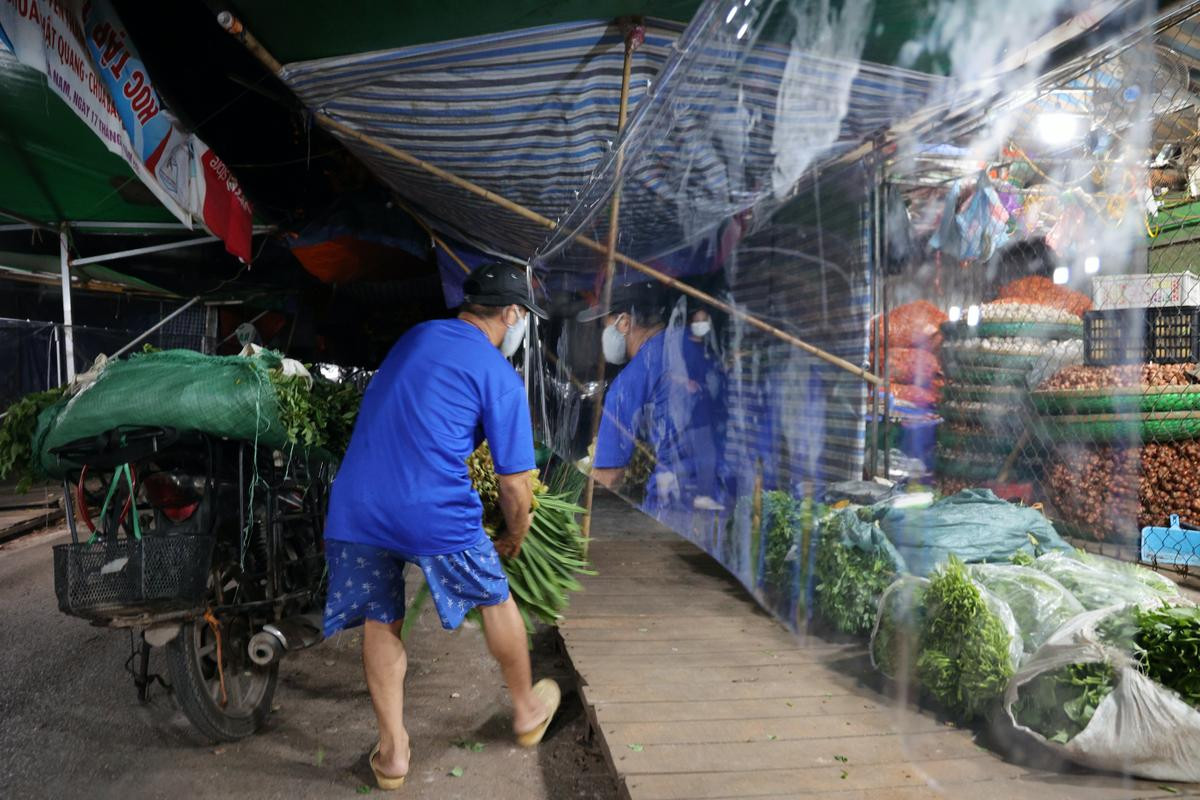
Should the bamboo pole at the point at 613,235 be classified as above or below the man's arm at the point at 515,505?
above

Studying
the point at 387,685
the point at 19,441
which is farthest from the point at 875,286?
the point at 19,441

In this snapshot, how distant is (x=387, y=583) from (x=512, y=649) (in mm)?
500

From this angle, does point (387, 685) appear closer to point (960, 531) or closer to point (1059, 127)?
point (960, 531)

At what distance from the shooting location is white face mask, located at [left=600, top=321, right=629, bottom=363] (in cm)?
375

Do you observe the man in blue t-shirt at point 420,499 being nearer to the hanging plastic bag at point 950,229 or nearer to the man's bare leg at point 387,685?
the man's bare leg at point 387,685

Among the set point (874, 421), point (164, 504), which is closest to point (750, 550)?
point (874, 421)

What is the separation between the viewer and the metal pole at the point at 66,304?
6.14m

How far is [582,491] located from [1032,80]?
312cm

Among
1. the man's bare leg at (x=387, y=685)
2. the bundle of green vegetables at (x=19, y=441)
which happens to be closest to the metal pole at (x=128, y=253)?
the bundle of green vegetables at (x=19, y=441)

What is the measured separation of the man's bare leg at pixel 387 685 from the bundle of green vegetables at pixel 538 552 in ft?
0.77

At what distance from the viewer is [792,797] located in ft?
6.73

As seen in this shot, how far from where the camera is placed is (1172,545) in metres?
4.45

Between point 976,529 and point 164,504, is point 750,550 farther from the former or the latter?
point 164,504

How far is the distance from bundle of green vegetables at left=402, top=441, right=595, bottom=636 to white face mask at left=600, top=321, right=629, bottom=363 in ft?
2.79
